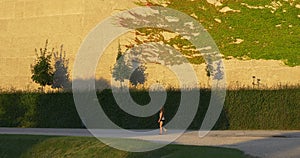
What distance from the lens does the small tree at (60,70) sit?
33875mm

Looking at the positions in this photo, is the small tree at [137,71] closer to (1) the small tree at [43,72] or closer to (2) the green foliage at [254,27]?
(2) the green foliage at [254,27]

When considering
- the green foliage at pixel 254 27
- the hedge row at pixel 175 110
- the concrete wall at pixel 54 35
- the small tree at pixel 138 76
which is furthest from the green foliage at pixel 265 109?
the small tree at pixel 138 76

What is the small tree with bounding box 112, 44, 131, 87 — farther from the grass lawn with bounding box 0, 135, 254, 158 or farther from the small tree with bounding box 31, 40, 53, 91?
the grass lawn with bounding box 0, 135, 254, 158

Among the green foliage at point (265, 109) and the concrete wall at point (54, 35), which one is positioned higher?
the concrete wall at point (54, 35)

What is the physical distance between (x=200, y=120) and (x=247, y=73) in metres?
5.41

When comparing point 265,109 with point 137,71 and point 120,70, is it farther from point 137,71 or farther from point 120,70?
point 120,70

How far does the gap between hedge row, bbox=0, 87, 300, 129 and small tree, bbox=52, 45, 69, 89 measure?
385 cm

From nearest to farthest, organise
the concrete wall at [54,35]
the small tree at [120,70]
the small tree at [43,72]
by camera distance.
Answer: the concrete wall at [54,35] < the small tree at [120,70] < the small tree at [43,72]

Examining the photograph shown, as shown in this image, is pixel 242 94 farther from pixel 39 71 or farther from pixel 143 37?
pixel 39 71

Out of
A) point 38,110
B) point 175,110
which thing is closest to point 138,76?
point 175,110

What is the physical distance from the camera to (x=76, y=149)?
Result: 639 inches

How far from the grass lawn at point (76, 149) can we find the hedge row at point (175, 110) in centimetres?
870

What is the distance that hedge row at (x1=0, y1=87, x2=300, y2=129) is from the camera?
2578 centimetres

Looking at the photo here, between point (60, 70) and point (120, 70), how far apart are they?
459 cm
